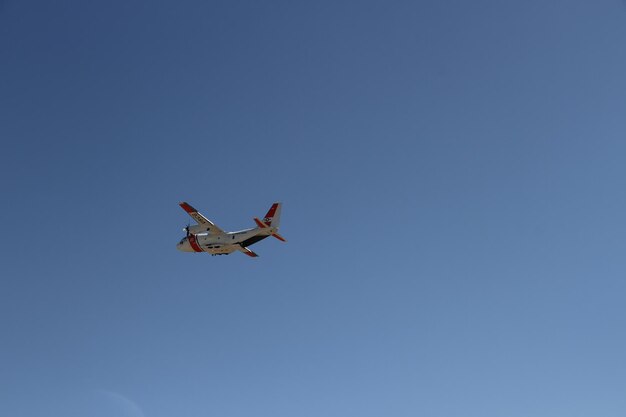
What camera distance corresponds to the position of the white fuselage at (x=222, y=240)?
97812 mm

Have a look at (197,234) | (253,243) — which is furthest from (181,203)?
(253,243)

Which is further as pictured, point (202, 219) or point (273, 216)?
point (202, 219)

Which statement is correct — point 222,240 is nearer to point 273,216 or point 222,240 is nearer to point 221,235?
point 221,235

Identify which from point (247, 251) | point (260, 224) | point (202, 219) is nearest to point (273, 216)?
point (260, 224)

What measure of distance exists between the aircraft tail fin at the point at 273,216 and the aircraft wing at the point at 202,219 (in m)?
11.5

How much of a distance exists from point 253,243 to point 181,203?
17255 mm

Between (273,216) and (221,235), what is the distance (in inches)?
494

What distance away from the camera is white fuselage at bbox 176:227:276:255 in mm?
97812

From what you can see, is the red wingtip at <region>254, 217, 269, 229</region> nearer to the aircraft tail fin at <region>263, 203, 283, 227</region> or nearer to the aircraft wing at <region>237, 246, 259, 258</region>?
the aircraft tail fin at <region>263, 203, 283, 227</region>

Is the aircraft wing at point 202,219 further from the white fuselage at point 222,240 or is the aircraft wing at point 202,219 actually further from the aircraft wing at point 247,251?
the aircraft wing at point 247,251

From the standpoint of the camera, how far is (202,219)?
104000 mm

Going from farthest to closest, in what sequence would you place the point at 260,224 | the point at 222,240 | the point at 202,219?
the point at 202,219, the point at 222,240, the point at 260,224

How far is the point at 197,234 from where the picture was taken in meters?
105

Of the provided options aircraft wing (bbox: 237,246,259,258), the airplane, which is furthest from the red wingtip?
aircraft wing (bbox: 237,246,259,258)
